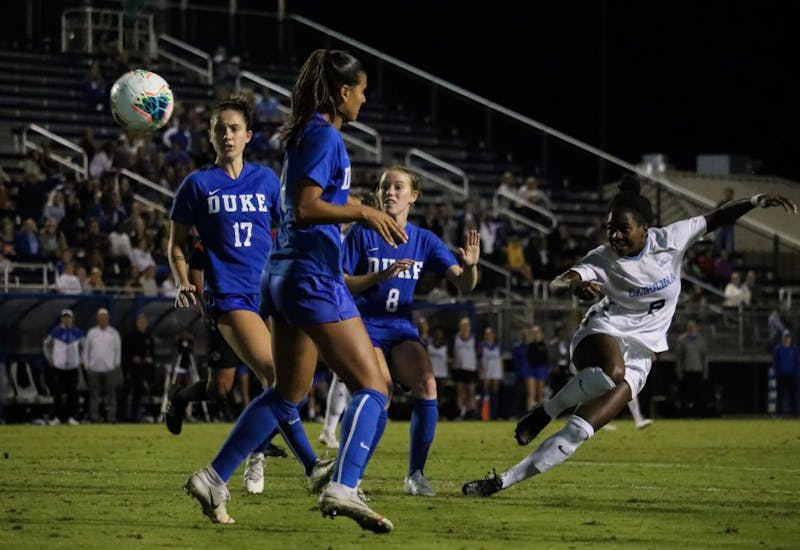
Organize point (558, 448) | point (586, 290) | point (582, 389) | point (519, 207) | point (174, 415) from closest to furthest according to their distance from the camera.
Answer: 1. point (586, 290)
2. point (558, 448)
3. point (582, 389)
4. point (174, 415)
5. point (519, 207)

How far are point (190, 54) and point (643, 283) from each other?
29.3 metres

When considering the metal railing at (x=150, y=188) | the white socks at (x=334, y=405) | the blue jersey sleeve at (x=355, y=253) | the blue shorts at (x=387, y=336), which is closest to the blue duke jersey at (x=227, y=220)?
the blue jersey sleeve at (x=355, y=253)

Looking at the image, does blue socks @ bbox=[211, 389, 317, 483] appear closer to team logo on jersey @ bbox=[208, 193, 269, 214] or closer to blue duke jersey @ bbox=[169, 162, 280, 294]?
blue duke jersey @ bbox=[169, 162, 280, 294]

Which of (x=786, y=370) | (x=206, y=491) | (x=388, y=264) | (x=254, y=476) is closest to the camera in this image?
(x=206, y=491)

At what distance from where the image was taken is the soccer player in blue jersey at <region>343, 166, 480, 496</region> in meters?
11.3

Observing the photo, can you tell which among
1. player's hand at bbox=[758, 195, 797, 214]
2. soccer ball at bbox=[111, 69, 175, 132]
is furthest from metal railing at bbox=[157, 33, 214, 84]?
player's hand at bbox=[758, 195, 797, 214]

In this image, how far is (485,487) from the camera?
35.4 feet

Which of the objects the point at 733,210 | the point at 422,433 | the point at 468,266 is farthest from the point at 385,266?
the point at 733,210

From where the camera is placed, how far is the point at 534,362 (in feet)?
93.5

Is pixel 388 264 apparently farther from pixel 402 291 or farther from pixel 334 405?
pixel 334 405

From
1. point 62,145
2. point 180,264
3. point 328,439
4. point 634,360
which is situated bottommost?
point 328,439

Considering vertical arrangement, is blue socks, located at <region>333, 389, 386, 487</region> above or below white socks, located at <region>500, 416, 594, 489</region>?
above

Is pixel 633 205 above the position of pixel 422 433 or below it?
above

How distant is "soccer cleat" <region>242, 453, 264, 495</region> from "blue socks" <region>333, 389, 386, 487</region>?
2.81m
